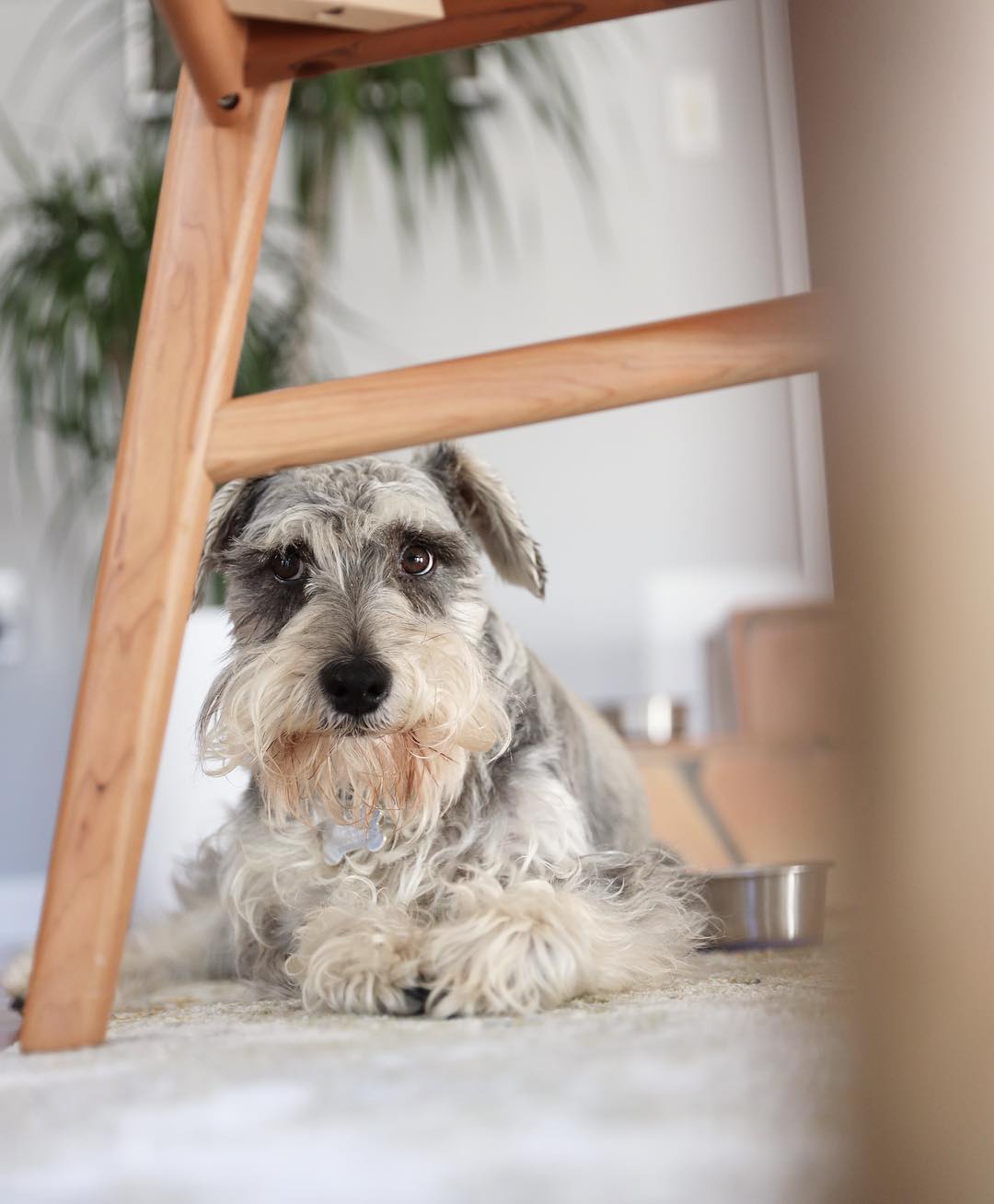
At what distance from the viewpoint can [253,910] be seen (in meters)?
1.46

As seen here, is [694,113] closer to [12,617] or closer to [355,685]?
[12,617]

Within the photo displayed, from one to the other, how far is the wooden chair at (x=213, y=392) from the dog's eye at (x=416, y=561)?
0.49m

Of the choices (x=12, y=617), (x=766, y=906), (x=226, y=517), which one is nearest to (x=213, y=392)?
(x=226, y=517)

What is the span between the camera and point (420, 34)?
954mm

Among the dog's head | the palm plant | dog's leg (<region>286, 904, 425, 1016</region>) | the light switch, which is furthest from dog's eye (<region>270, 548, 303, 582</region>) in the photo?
the light switch

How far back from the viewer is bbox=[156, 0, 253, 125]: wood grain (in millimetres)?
862

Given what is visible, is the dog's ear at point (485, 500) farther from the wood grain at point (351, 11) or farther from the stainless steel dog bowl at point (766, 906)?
the wood grain at point (351, 11)

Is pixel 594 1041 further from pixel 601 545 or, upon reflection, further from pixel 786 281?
pixel 601 545

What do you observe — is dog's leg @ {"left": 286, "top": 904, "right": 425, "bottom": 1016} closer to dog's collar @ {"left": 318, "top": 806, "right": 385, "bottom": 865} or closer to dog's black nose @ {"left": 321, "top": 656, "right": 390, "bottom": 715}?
dog's collar @ {"left": 318, "top": 806, "right": 385, "bottom": 865}

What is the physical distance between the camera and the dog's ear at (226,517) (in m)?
1.55

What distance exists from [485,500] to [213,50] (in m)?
0.81

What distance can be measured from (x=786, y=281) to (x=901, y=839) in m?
3.81

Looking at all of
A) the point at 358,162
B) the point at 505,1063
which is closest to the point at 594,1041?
the point at 505,1063

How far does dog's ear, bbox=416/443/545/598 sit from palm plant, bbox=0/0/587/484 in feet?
6.11
